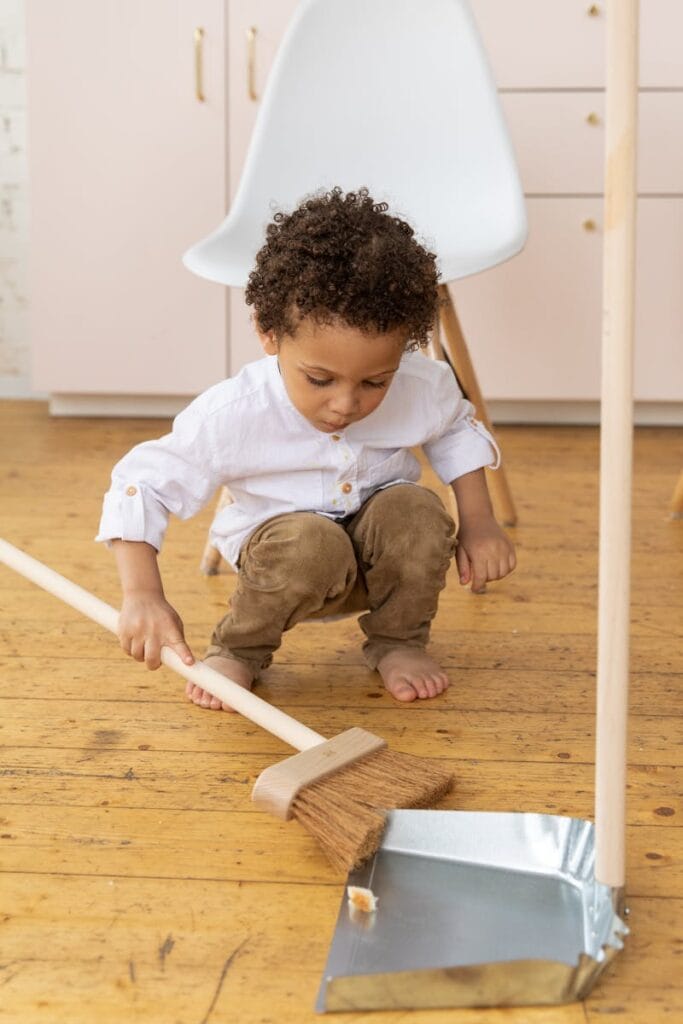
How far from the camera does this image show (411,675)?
3.78 ft

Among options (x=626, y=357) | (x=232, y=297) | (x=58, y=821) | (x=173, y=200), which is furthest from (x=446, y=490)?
(x=626, y=357)

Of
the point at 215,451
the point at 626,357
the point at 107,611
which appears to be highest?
the point at 626,357

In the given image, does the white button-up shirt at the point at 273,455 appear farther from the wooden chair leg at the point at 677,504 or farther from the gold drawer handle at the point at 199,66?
the gold drawer handle at the point at 199,66

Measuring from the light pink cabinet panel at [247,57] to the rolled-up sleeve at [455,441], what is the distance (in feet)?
3.34

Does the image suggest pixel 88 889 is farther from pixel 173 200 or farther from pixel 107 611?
pixel 173 200

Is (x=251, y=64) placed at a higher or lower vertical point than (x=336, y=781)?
higher

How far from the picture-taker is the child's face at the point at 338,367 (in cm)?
98

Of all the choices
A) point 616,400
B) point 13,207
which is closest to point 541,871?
point 616,400

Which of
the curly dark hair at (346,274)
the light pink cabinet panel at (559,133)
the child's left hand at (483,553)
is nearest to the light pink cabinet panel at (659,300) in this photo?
the light pink cabinet panel at (559,133)

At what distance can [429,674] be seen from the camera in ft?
3.80

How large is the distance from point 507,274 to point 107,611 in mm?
1370

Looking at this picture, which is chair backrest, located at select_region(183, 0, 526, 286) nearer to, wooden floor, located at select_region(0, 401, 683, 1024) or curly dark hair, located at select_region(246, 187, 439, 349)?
wooden floor, located at select_region(0, 401, 683, 1024)

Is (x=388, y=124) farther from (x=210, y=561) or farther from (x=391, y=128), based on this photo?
(x=210, y=561)

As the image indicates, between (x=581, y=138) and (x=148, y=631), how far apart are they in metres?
1.48
